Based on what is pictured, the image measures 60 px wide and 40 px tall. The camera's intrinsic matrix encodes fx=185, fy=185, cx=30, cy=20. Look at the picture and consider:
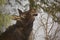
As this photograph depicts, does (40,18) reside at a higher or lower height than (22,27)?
lower

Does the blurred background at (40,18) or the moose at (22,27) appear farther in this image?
the blurred background at (40,18)

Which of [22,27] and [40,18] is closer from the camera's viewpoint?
[22,27]

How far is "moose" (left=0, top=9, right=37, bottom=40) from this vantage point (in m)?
1.49

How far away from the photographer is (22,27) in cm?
154

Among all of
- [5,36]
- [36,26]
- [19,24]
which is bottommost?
[36,26]

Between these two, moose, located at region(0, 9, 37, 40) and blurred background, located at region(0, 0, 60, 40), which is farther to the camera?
blurred background, located at region(0, 0, 60, 40)

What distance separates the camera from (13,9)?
240cm

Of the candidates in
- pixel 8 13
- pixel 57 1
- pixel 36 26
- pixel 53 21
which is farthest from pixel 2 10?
pixel 57 1

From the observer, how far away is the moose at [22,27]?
1.49m

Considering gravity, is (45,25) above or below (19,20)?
below

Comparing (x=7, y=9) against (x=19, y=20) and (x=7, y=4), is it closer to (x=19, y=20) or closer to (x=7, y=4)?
(x=7, y=4)

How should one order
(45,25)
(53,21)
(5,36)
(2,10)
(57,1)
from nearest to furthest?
(5,36), (45,25), (2,10), (53,21), (57,1)

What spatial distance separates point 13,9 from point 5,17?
313mm

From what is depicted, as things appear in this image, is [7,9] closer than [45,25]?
No
